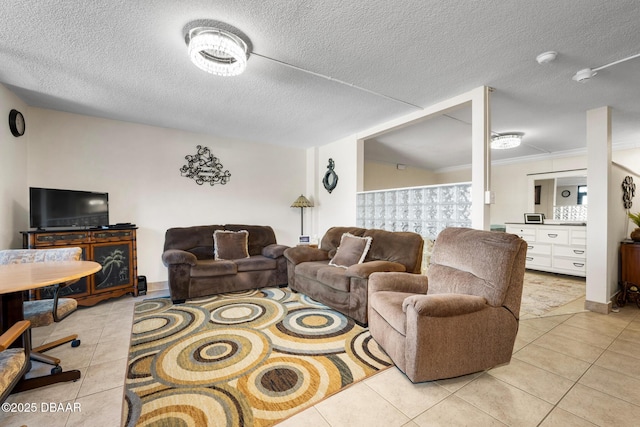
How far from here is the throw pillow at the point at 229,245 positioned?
3746mm

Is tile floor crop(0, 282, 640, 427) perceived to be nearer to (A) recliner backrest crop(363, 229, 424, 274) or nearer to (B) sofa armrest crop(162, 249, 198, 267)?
(B) sofa armrest crop(162, 249, 198, 267)

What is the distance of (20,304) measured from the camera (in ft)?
5.38

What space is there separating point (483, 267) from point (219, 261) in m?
3.03

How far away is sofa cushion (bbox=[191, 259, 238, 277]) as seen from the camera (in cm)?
320

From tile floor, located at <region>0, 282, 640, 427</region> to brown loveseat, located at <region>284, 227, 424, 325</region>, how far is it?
0.81m

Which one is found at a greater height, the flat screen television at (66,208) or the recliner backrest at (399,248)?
the flat screen television at (66,208)

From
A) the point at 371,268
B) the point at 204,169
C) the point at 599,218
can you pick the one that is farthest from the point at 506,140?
the point at 204,169

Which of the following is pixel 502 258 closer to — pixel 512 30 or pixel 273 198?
pixel 512 30

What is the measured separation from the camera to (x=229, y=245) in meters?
3.80

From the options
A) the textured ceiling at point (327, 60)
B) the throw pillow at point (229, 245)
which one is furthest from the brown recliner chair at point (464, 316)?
the throw pillow at point (229, 245)

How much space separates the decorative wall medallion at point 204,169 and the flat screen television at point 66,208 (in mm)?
1120

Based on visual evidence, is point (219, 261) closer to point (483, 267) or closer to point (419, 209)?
point (419, 209)

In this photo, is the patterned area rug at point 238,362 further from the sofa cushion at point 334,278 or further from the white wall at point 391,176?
the white wall at point 391,176

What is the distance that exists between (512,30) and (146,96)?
342cm
